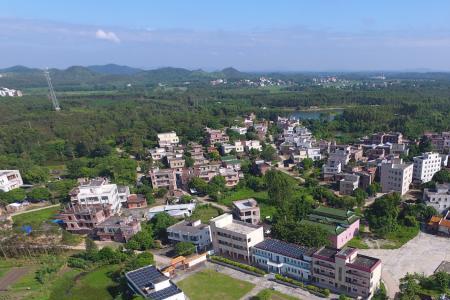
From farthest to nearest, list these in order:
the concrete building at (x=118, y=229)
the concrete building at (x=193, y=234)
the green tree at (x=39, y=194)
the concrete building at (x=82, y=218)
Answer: the green tree at (x=39, y=194), the concrete building at (x=82, y=218), the concrete building at (x=118, y=229), the concrete building at (x=193, y=234)

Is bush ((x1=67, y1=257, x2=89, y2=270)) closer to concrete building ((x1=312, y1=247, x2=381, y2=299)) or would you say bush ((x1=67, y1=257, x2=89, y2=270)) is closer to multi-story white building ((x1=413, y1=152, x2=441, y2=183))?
concrete building ((x1=312, y1=247, x2=381, y2=299))

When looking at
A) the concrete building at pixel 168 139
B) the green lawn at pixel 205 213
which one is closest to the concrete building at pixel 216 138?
the concrete building at pixel 168 139

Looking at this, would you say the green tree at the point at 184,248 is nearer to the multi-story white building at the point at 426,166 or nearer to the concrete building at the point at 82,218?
the concrete building at the point at 82,218

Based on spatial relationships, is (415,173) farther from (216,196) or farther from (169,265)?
(169,265)

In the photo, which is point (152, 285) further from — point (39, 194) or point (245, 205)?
point (39, 194)

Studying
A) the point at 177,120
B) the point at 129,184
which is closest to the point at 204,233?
the point at 129,184

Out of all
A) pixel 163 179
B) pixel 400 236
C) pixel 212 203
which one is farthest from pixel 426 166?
pixel 163 179

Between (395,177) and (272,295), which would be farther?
(395,177)

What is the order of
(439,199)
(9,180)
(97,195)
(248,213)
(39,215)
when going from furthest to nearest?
(9,180)
(39,215)
(97,195)
(248,213)
(439,199)
